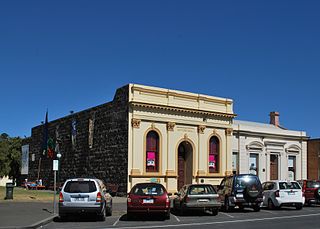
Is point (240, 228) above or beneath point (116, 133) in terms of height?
beneath

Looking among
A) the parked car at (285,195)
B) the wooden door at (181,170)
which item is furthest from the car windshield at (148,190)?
the wooden door at (181,170)

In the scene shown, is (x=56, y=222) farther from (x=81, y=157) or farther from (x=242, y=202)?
(x=81, y=157)

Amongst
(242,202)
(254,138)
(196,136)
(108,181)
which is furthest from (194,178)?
(242,202)

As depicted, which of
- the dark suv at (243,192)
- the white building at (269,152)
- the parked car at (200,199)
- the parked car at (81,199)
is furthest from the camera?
the white building at (269,152)

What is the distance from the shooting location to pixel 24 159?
56438mm

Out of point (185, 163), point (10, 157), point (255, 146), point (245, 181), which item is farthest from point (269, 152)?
point (10, 157)

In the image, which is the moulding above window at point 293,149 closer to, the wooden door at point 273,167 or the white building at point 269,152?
the white building at point 269,152

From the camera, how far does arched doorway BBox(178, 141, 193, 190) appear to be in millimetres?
35750

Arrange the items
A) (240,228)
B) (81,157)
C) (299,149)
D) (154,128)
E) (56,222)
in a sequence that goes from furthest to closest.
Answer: (299,149)
(81,157)
(154,128)
(56,222)
(240,228)

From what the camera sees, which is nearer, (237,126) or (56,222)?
(56,222)

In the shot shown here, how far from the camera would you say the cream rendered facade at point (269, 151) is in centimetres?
4081

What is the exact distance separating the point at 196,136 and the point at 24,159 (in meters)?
28.5

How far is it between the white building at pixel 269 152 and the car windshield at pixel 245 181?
58.2 feet

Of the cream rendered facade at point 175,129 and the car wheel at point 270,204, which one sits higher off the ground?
the cream rendered facade at point 175,129
